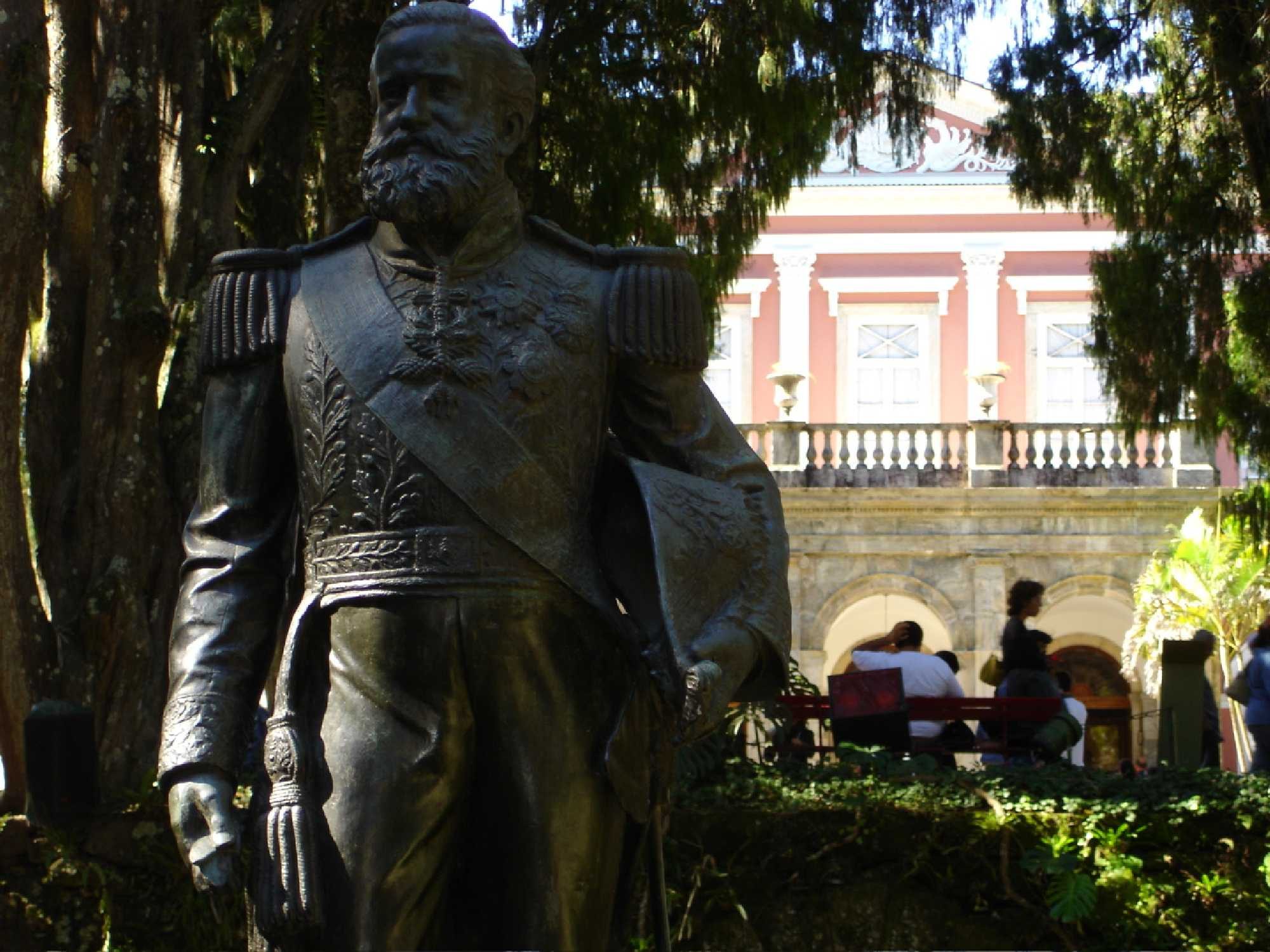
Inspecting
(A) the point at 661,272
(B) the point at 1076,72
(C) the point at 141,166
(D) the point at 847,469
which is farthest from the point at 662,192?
(D) the point at 847,469

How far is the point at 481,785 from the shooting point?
290 cm

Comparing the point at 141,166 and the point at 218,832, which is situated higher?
the point at 141,166

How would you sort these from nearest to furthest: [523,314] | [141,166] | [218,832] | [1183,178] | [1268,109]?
[218,832] < [523,314] < [141,166] < [1268,109] < [1183,178]

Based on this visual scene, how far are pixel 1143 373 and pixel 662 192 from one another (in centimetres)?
324

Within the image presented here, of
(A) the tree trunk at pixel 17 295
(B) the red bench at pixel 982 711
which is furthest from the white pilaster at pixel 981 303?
(A) the tree trunk at pixel 17 295

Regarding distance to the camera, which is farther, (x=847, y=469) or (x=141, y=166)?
(x=847, y=469)

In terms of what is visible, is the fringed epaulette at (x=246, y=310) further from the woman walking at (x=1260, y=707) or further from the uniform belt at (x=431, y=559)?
the woman walking at (x=1260, y=707)

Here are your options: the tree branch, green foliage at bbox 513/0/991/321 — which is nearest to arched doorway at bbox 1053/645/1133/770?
green foliage at bbox 513/0/991/321

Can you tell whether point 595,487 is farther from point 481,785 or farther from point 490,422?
point 481,785

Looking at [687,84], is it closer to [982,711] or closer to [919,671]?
[919,671]

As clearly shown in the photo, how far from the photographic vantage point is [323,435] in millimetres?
2992

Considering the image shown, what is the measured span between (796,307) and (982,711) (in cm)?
2335

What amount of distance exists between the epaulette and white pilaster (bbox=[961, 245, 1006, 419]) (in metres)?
29.0

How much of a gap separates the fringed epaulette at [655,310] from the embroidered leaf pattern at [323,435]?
404mm
